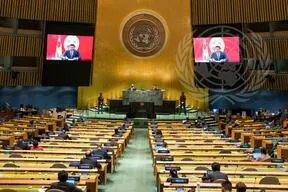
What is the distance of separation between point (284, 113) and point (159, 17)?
37.5ft

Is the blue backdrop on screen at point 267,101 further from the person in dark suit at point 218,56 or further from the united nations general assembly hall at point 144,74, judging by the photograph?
the person in dark suit at point 218,56

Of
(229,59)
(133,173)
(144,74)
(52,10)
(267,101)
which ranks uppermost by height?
(52,10)

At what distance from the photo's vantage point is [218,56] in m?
25.3

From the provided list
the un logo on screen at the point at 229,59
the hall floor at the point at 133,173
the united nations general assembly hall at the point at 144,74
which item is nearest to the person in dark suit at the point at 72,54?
the united nations general assembly hall at the point at 144,74

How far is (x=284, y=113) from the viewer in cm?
2331

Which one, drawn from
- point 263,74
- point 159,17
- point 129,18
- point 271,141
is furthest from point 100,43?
point 271,141

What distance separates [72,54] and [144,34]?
621 cm

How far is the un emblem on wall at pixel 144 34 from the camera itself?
29688 mm

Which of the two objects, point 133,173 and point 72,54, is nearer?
point 133,173

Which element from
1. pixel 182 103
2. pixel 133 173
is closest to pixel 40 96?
pixel 182 103

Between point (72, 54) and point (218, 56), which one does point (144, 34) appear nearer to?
point (72, 54)

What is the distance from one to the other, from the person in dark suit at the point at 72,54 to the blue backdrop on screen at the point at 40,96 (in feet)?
12.3

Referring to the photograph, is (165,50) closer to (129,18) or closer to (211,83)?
(129,18)

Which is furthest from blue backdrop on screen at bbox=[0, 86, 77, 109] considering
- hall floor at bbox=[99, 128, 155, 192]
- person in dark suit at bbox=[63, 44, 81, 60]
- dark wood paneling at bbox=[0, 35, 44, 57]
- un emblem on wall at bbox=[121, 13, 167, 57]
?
hall floor at bbox=[99, 128, 155, 192]
